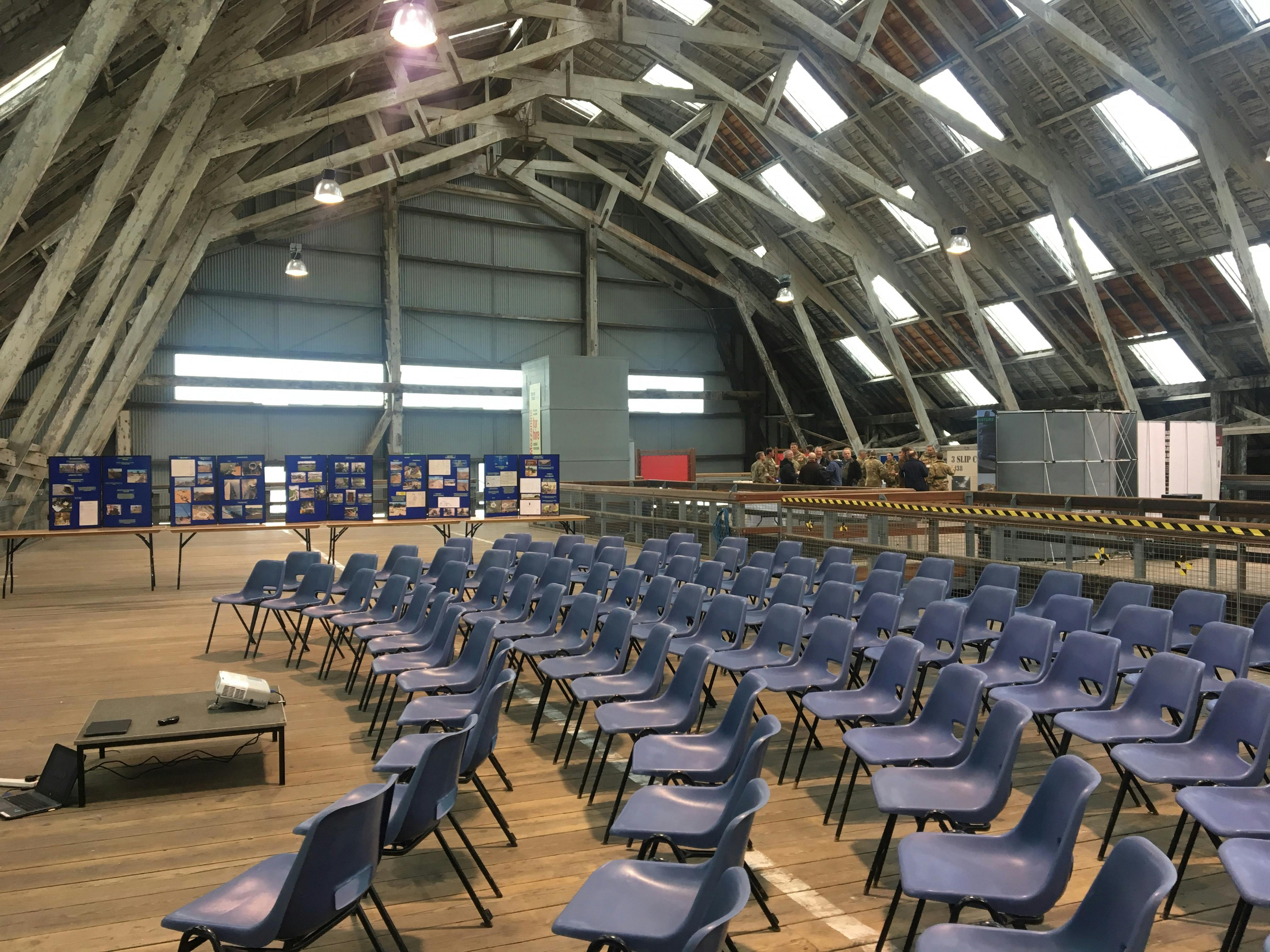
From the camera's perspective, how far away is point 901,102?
15.1m

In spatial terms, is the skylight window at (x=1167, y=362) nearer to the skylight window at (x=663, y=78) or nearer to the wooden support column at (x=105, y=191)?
the skylight window at (x=663, y=78)

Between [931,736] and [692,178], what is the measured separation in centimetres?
1943

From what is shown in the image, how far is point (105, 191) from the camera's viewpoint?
8.01 m

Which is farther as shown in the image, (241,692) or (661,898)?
(241,692)

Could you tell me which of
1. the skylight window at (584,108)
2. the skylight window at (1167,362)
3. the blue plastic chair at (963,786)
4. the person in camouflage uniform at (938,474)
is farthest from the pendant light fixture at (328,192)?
the skylight window at (1167,362)

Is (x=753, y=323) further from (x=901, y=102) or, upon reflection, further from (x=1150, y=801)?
(x=1150, y=801)

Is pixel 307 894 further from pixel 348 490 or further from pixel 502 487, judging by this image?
pixel 502 487

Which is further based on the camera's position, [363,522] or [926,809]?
[363,522]

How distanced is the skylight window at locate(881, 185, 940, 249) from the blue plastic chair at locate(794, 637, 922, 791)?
14814 millimetres

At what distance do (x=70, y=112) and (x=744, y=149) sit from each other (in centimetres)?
1482

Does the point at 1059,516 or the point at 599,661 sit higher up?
the point at 1059,516

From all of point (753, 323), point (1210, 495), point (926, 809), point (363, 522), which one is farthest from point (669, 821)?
point (753, 323)

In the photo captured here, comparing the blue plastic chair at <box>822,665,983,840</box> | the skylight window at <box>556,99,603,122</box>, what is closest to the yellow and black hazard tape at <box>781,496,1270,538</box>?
the blue plastic chair at <box>822,665,983,840</box>

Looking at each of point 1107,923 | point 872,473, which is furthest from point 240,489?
point 1107,923
